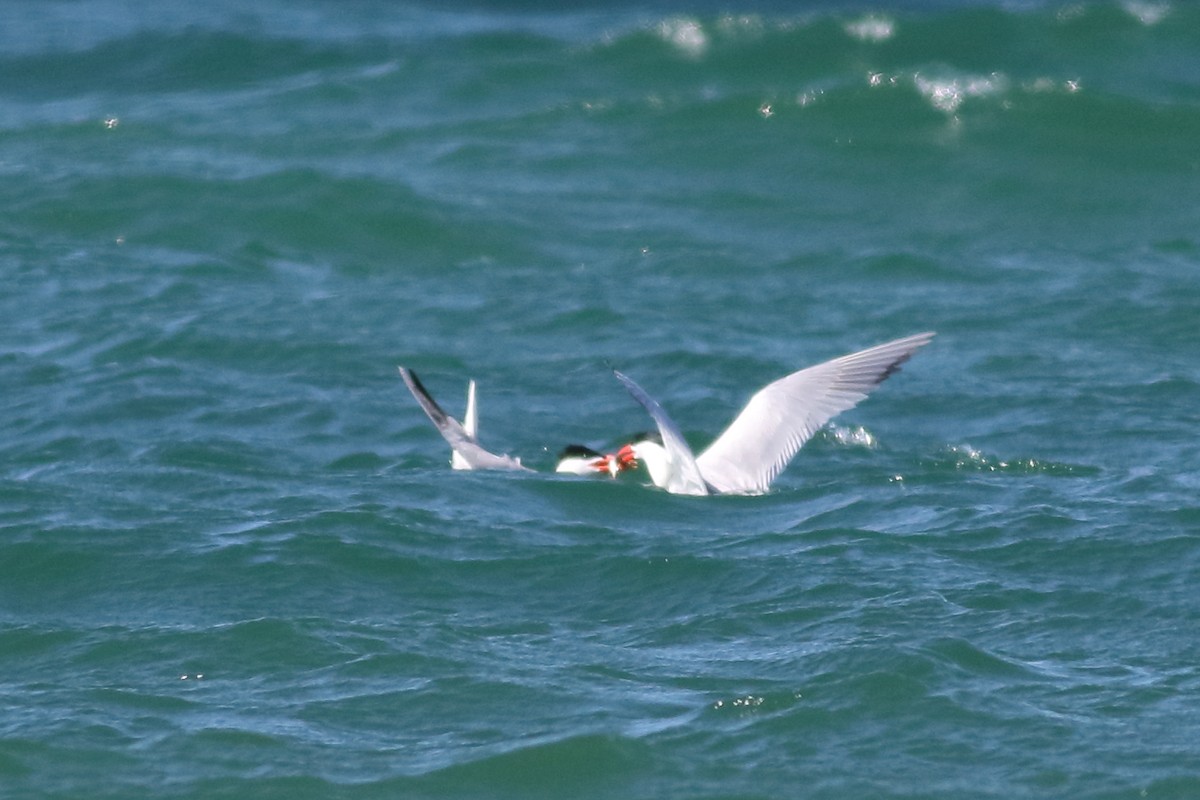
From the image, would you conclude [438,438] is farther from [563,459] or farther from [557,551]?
[557,551]

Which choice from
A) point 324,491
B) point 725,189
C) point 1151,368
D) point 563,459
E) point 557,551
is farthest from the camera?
point 725,189

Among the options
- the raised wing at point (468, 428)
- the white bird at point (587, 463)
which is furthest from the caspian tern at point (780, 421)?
the raised wing at point (468, 428)

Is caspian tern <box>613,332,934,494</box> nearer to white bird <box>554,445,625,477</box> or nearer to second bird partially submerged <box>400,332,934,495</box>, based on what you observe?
second bird partially submerged <box>400,332,934,495</box>

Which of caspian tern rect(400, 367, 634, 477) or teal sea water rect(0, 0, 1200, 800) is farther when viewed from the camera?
caspian tern rect(400, 367, 634, 477)

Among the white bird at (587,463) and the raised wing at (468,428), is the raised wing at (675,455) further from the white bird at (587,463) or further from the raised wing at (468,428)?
the raised wing at (468,428)

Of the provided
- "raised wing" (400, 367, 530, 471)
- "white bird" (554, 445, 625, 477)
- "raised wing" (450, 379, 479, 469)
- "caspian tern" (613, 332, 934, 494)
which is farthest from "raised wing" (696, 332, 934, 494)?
"raised wing" (450, 379, 479, 469)

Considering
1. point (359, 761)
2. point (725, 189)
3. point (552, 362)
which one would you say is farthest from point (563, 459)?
point (725, 189)
